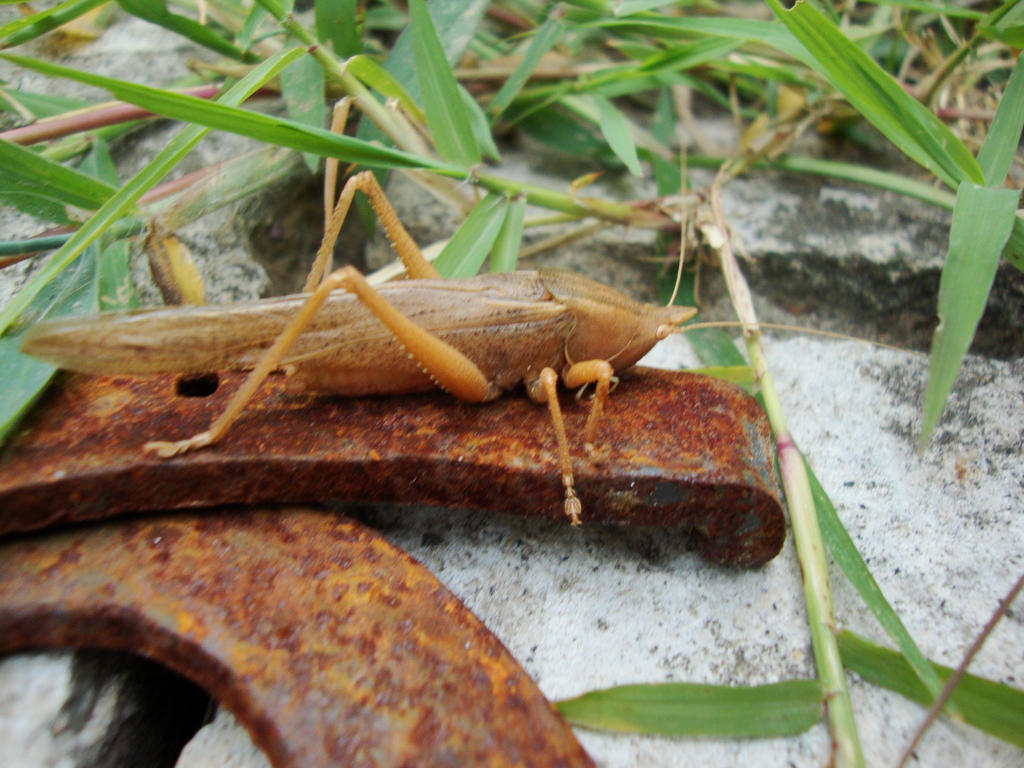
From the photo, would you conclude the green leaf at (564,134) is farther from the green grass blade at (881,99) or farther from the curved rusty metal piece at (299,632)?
the curved rusty metal piece at (299,632)

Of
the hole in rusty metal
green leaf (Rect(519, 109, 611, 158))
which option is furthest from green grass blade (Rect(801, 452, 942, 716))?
green leaf (Rect(519, 109, 611, 158))

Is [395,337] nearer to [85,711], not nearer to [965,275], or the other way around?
[85,711]

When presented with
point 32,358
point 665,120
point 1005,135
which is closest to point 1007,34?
point 1005,135

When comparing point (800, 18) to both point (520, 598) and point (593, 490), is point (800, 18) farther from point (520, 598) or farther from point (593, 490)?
point (520, 598)

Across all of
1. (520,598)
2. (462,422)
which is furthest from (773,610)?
(462,422)

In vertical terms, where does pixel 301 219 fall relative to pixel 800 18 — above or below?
below
